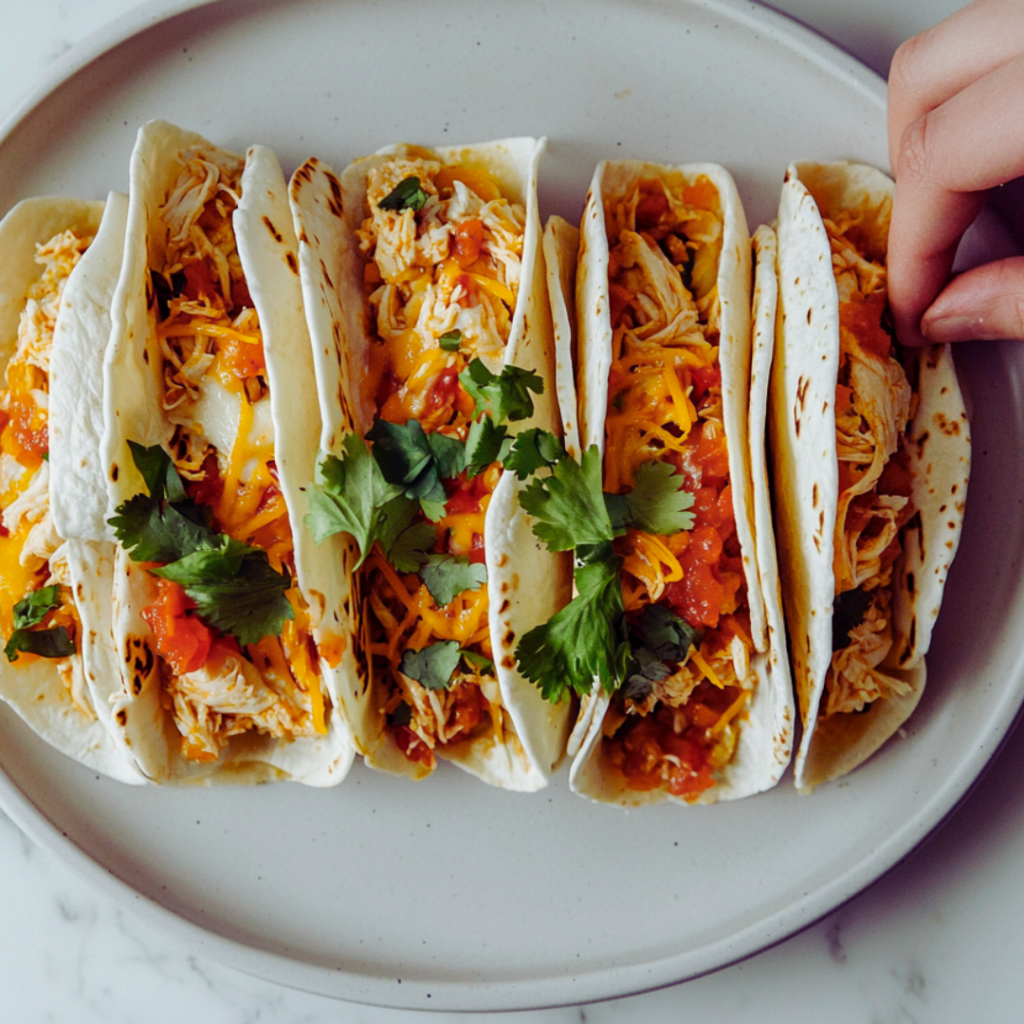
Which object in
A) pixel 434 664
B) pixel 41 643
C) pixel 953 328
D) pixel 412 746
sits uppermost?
pixel 953 328

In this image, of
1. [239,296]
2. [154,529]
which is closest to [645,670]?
[154,529]

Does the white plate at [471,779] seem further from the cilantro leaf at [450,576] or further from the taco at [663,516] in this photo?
the cilantro leaf at [450,576]

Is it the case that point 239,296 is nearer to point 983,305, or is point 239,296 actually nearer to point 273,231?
point 273,231

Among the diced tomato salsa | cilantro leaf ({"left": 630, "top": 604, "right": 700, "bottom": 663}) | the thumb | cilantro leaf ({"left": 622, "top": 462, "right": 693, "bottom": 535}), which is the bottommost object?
the diced tomato salsa

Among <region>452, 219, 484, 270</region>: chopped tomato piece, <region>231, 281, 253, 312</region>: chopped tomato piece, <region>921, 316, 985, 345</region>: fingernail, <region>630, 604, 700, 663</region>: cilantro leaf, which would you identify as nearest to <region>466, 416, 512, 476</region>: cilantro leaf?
<region>452, 219, 484, 270</region>: chopped tomato piece

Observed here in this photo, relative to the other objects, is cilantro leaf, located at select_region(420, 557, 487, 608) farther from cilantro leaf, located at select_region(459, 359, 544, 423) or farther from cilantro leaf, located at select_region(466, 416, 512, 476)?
cilantro leaf, located at select_region(459, 359, 544, 423)

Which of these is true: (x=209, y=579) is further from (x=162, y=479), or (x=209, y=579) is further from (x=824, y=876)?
(x=824, y=876)
